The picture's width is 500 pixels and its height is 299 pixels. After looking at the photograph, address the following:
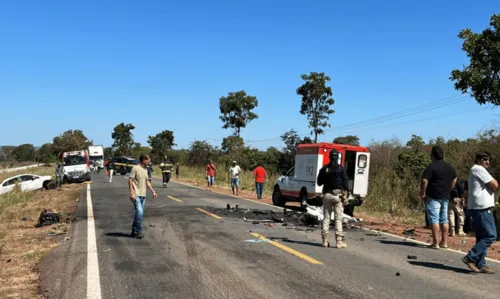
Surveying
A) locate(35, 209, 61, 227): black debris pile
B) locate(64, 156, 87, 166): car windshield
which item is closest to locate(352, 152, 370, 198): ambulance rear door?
locate(35, 209, 61, 227): black debris pile

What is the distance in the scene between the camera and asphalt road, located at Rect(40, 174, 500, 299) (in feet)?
19.0

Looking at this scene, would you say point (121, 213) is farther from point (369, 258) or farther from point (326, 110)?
point (326, 110)

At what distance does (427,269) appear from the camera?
7215 millimetres

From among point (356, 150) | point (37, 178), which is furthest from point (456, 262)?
point (37, 178)

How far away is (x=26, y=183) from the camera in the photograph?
2925 centimetres

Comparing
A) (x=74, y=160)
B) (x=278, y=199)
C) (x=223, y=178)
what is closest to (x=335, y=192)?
(x=278, y=199)

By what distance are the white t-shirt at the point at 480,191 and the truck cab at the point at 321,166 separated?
8.40 meters

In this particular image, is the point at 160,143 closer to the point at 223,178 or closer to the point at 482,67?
the point at 223,178

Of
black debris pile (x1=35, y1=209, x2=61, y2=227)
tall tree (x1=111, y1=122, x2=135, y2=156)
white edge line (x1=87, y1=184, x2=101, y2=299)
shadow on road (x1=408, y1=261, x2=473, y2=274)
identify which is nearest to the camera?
white edge line (x1=87, y1=184, x2=101, y2=299)

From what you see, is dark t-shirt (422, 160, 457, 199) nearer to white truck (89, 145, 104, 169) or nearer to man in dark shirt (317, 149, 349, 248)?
man in dark shirt (317, 149, 349, 248)

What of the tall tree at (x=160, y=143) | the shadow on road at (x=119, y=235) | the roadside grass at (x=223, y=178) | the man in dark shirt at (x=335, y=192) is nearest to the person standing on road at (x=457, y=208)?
the man in dark shirt at (x=335, y=192)

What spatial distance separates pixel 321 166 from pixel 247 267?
911 cm

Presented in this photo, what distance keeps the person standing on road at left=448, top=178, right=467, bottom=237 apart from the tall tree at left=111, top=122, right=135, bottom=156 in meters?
85.1

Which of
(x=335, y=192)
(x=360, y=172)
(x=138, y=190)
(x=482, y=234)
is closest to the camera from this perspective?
(x=482, y=234)
